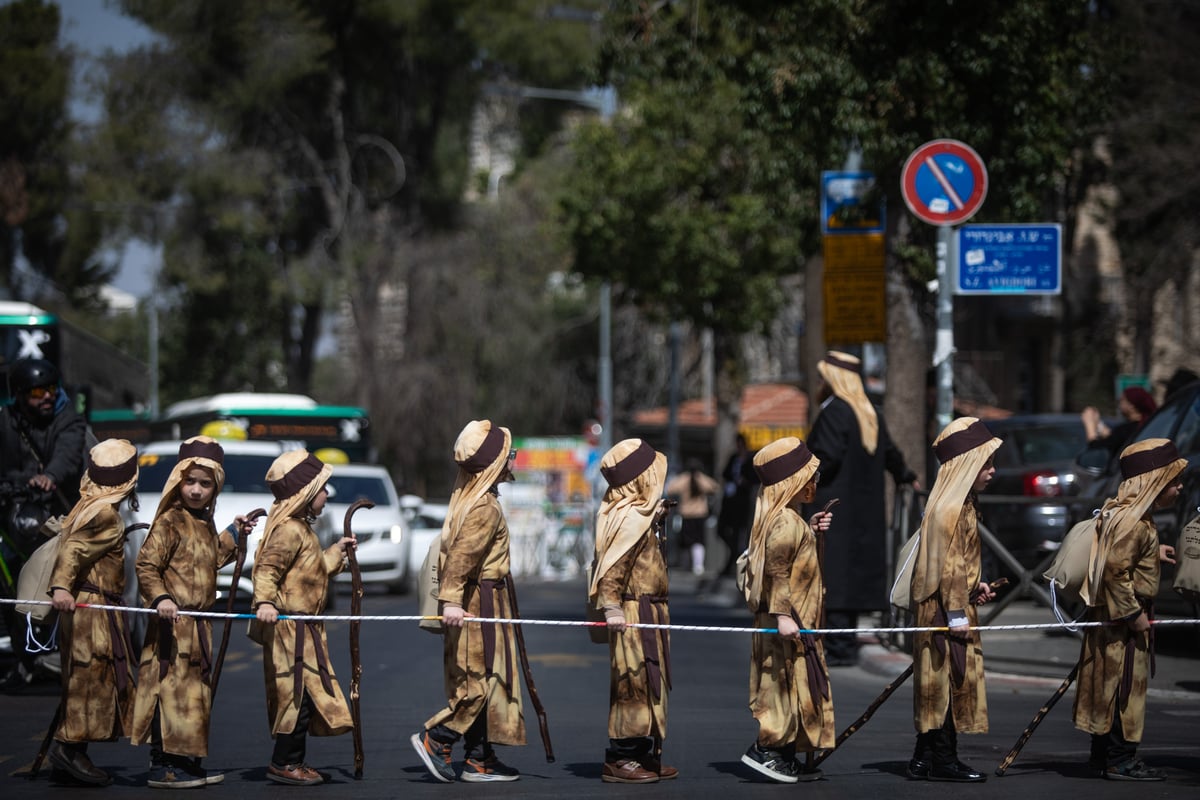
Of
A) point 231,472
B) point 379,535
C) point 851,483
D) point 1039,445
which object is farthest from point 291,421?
point 851,483

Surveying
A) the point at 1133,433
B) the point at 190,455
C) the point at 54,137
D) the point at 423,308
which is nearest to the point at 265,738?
Result: the point at 190,455

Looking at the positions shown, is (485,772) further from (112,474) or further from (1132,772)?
(1132,772)

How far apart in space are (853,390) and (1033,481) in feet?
18.5

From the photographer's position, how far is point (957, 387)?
37000mm

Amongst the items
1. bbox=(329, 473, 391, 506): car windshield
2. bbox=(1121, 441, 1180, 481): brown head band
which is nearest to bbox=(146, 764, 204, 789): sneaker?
bbox=(1121, 441, 1180, 481): brown head band

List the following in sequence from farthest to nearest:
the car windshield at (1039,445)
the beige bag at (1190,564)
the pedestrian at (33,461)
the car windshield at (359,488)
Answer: the car windshield at (359,488) < the car windshield at (1039,445) < the pedestrian at (33,461) < the beige bag at (1190,564)

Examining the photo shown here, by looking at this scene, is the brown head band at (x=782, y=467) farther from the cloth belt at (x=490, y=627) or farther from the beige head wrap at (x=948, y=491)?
the cloth belt at (x=490, y=627)

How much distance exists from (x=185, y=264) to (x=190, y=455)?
3507 cm

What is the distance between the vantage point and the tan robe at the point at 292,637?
26.6 ft

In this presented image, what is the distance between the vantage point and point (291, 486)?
27.1 ft

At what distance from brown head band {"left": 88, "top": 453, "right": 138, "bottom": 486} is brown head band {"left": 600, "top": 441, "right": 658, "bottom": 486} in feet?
6.74

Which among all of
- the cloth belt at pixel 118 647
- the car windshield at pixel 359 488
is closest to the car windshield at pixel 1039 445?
the car windshield at pixel 359 488

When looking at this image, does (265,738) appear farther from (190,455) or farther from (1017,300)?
(1017,300)

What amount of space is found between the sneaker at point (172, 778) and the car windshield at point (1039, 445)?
11246 mm
